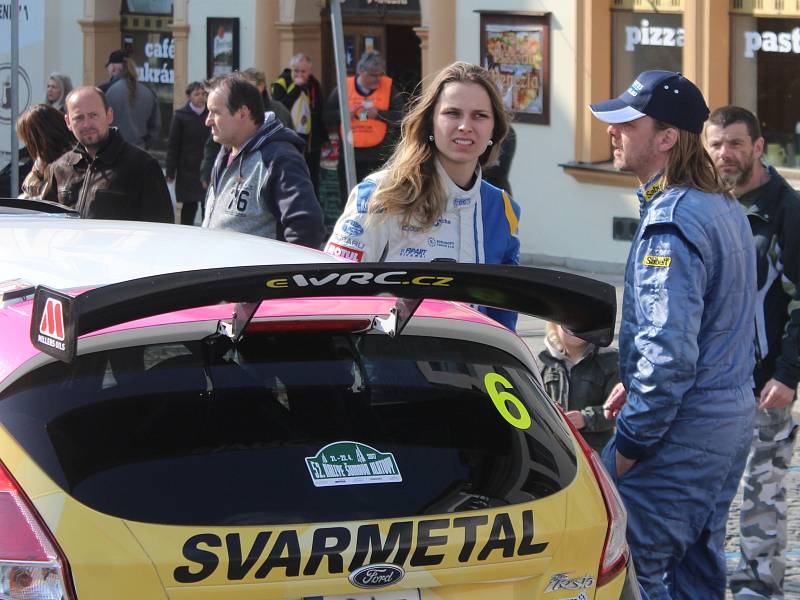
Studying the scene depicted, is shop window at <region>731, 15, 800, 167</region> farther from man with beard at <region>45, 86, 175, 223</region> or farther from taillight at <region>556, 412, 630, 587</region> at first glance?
taillight at <region>556, 412, 630, 587</region>

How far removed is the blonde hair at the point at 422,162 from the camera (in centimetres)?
461

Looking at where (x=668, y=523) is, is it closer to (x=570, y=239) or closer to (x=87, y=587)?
(x=87, y=587)

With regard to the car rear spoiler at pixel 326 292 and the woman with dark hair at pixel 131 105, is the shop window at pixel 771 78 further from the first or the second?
the car rear spoiler at pixel 326 292

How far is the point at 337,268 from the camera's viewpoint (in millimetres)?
2830

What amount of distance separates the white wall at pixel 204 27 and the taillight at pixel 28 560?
1602 cm

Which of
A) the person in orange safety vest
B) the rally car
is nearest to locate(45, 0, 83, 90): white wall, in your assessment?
the person in orange safety vest

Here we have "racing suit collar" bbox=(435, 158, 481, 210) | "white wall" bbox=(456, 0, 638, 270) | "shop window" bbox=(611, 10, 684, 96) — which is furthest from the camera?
"white wall" bbox=(456, 0, 638, 270)

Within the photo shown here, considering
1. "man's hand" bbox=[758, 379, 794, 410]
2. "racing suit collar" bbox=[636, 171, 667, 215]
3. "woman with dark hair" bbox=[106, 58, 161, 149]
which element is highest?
"woman with dark hair" bbox=[106, 58, 161, 149]

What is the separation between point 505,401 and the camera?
315 centimetres

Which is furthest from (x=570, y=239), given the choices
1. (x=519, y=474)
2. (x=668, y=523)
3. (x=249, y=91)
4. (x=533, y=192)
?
(x=519, y=474)

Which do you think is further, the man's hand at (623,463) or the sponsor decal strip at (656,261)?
the man's hand at (623,463)

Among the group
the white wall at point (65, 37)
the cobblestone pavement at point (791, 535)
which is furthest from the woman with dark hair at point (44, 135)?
the white wall at point (65, 37)

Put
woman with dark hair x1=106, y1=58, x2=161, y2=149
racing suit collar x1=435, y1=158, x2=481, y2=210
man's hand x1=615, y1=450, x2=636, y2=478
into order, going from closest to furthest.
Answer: man's hand x1=615, y1=450, x2=636, y2=478 → racing suit collar x1=435, y1=158, x2=481, y2=210 → woman with dark hair x1=106, y1=58, x2=161, y2=149

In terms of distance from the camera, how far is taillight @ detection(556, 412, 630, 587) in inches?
123
